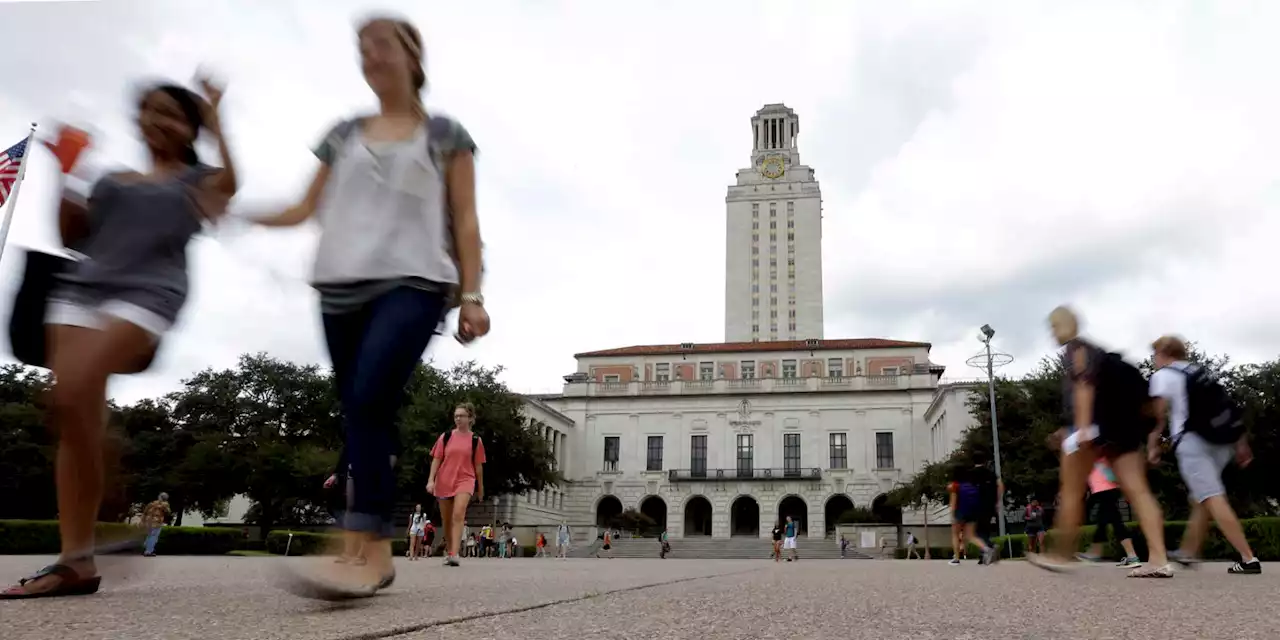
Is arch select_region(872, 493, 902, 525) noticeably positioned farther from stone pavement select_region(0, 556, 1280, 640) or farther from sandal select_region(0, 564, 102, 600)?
sandal select_region(0, 564, 102, 600)

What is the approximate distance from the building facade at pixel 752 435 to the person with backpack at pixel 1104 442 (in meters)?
55.4

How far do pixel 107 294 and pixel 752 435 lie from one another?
200 ft

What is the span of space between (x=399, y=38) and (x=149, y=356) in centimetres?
137

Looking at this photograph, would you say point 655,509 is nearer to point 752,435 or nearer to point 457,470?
point 752,435

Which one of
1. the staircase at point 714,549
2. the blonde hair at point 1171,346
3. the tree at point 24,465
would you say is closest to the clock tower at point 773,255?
the staircase at point 714,549

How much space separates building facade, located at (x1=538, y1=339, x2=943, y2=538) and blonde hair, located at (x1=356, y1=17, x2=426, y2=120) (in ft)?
194

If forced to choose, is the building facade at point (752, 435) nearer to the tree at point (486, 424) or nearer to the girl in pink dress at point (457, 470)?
the tree at point (486, 424)

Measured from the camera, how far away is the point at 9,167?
1477cm

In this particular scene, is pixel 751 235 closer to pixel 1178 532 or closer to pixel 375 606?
pixel 1178 532

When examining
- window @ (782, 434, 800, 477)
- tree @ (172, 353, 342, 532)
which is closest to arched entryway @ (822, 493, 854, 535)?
window @ (782, 434, 800, 477)

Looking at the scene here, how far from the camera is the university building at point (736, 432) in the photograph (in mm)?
60125

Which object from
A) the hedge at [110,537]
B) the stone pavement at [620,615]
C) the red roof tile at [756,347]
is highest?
the red roof tile at [756,347]

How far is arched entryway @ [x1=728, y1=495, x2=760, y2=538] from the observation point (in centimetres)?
6425

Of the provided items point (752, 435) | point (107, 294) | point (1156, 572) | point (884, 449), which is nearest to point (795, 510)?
point (752, 435)
